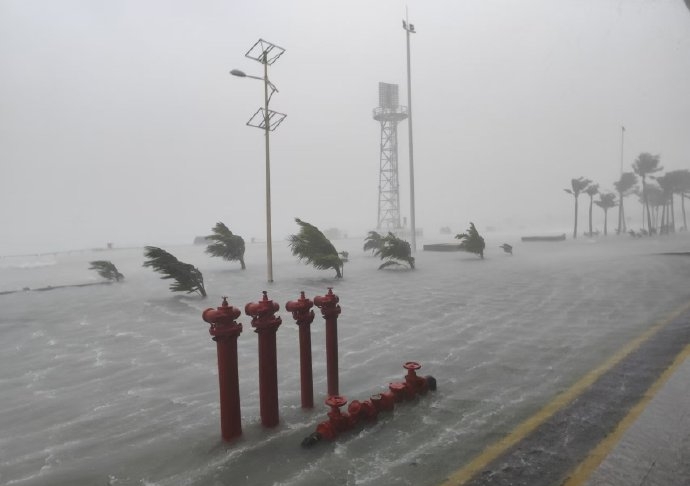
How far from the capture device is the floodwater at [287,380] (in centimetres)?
295

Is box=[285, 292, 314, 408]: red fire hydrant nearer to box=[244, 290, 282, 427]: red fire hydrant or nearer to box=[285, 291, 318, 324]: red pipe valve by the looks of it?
box=[285, 291, 318, 324]: red pipe valve

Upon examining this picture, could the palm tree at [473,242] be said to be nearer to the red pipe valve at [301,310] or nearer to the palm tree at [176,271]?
the palm tree at [176,271]

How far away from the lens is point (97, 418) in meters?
3.89

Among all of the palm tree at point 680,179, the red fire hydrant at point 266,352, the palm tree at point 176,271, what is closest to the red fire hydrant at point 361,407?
the red fire hydrant at point 266,352

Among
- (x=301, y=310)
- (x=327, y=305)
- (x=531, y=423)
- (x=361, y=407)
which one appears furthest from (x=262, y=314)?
(x=531, y=423)

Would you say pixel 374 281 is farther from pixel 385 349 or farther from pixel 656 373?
pixel 656 373

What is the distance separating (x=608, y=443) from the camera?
9.62 ft

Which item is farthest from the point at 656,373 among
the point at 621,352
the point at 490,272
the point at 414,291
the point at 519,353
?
the point at 490,272

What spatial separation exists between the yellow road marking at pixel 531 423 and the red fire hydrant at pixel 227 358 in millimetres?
1666

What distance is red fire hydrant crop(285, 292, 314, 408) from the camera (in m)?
3.78

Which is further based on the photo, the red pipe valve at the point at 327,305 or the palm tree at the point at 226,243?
the palm tree at the point at 226,243

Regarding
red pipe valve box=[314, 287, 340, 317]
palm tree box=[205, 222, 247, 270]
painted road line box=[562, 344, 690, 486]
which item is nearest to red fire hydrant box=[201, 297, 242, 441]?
red pipe valve box=[314, 287, 340, 317]

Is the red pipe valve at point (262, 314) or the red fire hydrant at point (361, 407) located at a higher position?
the red pipe valve at point (262, 314)

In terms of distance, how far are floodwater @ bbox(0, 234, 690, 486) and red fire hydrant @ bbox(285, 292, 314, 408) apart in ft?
0.49
